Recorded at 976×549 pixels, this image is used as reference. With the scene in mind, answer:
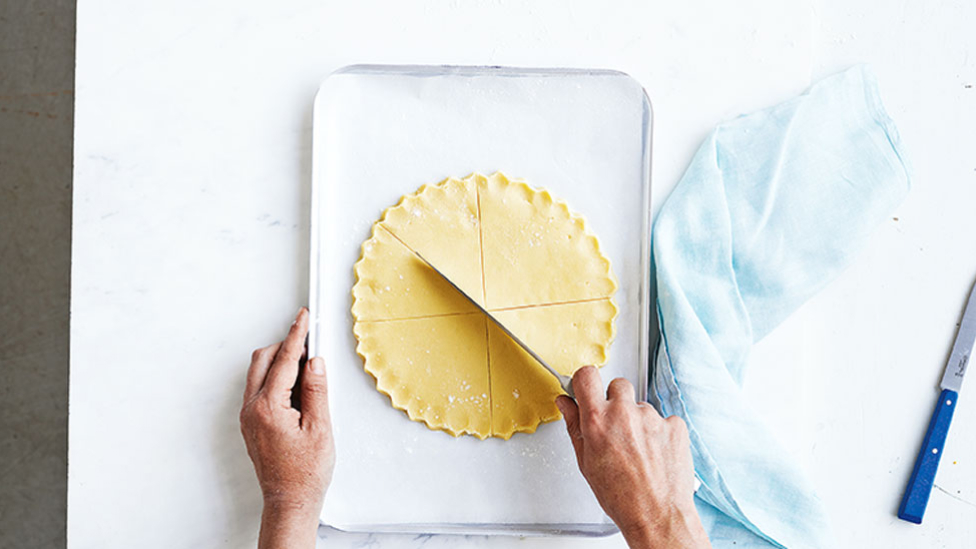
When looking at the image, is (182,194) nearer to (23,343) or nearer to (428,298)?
(428,298)

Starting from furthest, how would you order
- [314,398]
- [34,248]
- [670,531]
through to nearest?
[34,248]
[314,398]
[670,531]

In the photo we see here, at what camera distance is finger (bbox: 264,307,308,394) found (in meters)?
1.28

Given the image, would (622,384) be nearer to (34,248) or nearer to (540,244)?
(540,244)

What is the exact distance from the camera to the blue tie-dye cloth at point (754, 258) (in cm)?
129

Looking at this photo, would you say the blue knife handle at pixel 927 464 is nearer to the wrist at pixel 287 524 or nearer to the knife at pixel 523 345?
the knife at pixel 523 345

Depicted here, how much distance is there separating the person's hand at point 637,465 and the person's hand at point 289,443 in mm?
463

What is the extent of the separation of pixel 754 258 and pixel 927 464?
23.9 inches

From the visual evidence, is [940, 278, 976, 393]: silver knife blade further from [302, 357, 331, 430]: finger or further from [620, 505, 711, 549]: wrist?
[302, 357, 331, 430]: finger

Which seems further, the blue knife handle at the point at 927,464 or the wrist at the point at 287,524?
the blue knife handle at the point at 927,464

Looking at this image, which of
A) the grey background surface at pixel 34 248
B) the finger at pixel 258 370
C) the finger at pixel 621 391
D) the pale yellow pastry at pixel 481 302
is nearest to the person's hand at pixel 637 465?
the finger at pixel 621 391

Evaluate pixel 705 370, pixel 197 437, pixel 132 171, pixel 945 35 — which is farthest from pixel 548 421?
pixel 945 35

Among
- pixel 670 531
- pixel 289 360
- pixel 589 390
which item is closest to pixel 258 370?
pixel 289 360

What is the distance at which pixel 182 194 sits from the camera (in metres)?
1.35

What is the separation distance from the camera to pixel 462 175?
133 centimetres
